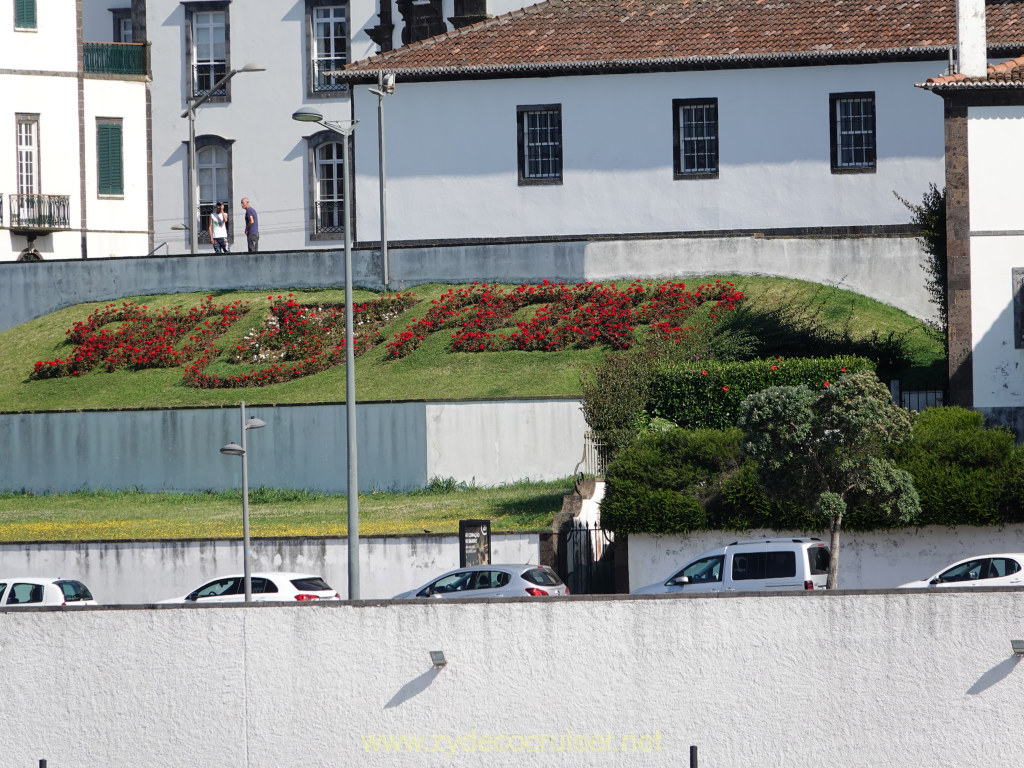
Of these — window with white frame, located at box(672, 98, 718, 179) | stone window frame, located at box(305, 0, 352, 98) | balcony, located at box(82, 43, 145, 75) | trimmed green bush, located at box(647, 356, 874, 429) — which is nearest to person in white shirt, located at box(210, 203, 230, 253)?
stone window frame, located at box(305, 0, 352, 98)

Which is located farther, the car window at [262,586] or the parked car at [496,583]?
the car window at [262,586]

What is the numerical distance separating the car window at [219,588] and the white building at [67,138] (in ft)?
87.6

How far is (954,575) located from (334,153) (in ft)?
109

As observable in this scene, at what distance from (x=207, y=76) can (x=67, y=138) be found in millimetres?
5334

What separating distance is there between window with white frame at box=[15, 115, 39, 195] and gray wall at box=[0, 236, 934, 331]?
722 cm

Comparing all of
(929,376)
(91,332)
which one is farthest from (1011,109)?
(91,332)

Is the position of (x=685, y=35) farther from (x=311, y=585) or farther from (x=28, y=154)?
(x=311, y=585)

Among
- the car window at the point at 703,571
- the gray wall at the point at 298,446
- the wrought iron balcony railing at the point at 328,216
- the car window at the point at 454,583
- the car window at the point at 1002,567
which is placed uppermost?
the wrought iron balcony railing at the point at 328,216

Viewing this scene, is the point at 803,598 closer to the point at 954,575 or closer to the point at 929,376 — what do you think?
the point at 954,575

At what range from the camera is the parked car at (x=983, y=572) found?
21.0 metres

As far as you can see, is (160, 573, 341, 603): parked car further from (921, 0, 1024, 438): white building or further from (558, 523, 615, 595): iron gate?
(921, 0, 1024, 438): white building

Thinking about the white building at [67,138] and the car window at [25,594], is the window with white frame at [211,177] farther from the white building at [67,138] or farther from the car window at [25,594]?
the car window at [25,594]

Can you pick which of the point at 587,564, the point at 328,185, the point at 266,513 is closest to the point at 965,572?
the point at 587,564

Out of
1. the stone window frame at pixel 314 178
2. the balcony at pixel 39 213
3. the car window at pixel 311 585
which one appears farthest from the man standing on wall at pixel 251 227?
the car window at pixel 311 585
